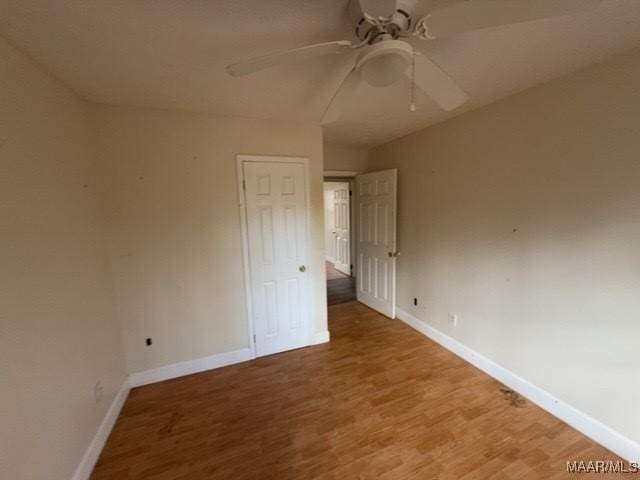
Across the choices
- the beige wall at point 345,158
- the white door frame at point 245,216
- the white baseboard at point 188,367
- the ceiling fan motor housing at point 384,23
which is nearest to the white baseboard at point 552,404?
the white door frame at point 245,216

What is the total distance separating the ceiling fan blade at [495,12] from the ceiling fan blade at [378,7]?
127 millimetres

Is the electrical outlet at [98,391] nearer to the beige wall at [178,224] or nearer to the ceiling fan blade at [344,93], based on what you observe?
the beige wall at [178,224]

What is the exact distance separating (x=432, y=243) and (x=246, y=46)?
8.07ft

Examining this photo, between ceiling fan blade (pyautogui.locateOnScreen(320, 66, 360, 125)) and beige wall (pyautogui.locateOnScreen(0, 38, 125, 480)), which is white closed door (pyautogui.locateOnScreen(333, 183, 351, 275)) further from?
beige wall (pyautogui.locateOnScreen(0, 38, 125, 480))

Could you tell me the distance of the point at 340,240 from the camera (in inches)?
235

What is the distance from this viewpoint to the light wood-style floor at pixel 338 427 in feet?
5.07

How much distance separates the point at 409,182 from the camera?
3.14m

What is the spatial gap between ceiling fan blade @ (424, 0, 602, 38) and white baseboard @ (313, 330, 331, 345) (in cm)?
273

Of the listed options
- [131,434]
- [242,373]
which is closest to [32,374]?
[131,434]

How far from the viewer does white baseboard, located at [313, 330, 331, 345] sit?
2.93 m

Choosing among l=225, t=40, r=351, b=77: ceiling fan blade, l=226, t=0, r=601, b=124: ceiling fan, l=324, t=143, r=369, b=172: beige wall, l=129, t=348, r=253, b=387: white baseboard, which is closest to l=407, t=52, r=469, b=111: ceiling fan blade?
l=226, t=0, r=601, b=124: ceiling fan

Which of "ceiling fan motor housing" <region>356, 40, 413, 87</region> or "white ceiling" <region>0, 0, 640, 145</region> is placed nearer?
"ceiling fan motor housing" <region>356, 40, 413, 87</region>

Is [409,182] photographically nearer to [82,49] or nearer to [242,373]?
[242,373]

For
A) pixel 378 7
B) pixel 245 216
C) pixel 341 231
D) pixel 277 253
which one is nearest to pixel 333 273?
pixel 341 231
